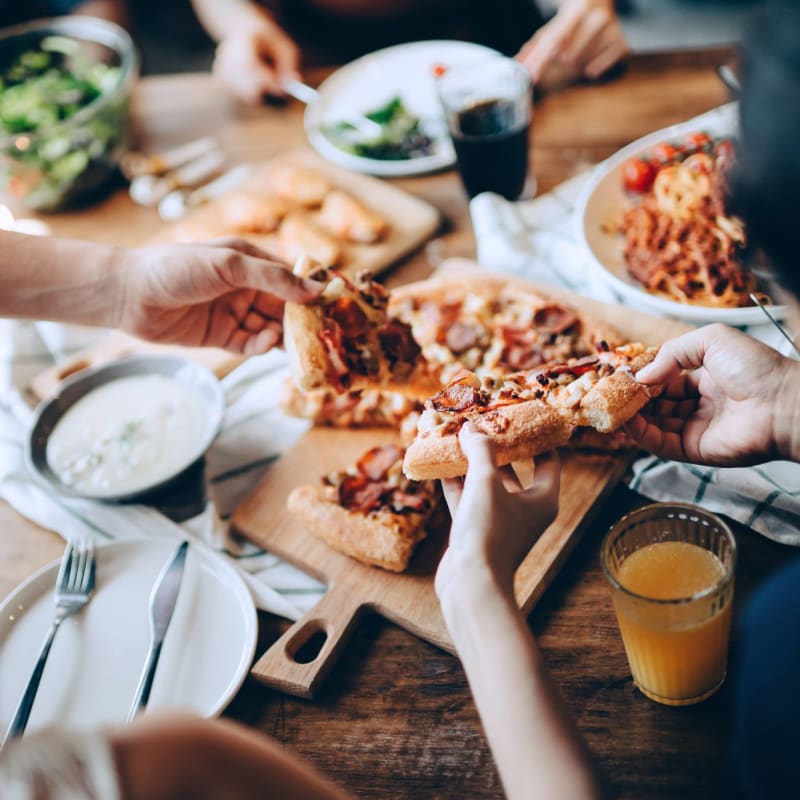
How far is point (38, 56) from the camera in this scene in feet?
14.1

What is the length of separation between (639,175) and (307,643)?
215 cm

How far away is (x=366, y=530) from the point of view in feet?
7.75

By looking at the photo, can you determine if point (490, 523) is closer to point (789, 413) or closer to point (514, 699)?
point (514, 699)

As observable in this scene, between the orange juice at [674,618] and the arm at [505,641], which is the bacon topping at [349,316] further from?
the orange juice at [674,618]

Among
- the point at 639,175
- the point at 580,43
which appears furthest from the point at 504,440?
the point at 580,43

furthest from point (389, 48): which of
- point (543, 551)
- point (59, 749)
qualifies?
point (59, 749)

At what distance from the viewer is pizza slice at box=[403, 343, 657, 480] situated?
213cm

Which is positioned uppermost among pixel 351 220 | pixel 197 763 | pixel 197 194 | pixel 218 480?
pixel 197 763

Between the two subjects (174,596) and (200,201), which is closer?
(174,596)

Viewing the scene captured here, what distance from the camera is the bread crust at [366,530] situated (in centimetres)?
232

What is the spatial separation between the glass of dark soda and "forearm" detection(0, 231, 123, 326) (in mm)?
1424

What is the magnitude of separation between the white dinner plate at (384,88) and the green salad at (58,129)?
97cm

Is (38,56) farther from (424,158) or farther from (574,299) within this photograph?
(574,299)

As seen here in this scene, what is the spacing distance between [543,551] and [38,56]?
3672 millimetres
